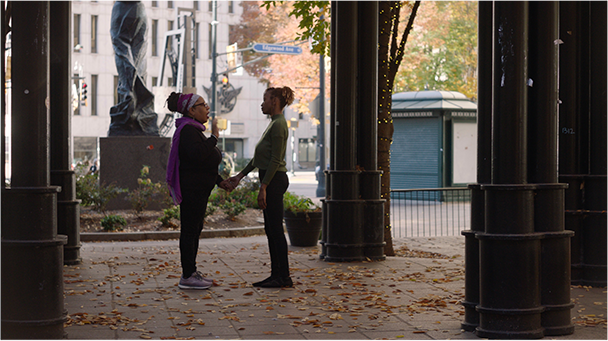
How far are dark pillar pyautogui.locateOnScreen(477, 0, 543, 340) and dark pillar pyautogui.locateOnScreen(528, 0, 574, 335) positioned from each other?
0.15 meters

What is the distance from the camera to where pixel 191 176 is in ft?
25.4

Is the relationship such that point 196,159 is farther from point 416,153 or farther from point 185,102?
point 416,153

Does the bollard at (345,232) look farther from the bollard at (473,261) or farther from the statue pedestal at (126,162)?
the statue pedestal at (126,162)

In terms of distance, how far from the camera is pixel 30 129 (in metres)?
4.98

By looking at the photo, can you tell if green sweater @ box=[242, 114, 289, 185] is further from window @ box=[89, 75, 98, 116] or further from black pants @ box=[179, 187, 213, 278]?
window @ box=[89, 75, 98, 116]

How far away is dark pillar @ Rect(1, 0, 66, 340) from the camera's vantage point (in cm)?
490

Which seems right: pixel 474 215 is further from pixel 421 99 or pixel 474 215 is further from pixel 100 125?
pixel 100 125

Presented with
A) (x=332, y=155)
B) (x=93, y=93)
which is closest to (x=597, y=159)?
(x=332, y=155)

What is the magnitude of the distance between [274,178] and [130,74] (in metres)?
11.0

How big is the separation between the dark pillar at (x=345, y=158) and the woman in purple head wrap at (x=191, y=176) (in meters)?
2.76

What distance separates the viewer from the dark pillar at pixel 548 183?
5.71 meters

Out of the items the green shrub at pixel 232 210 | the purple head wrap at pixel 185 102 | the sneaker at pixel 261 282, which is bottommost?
the sneaker at pixel 261 282

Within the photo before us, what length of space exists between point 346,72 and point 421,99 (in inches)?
632

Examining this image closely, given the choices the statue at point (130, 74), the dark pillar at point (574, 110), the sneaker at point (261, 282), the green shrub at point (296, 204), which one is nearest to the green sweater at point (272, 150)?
the sneaker at point (261, 282)
